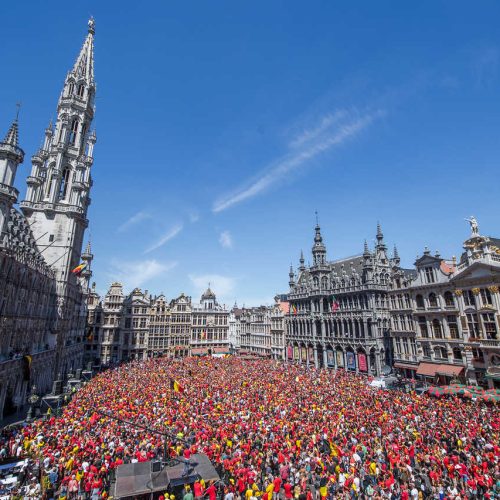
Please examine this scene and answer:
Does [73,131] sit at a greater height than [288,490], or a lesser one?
greater

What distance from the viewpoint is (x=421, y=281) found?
39562 millimetres

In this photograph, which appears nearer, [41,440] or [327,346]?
[41,440]

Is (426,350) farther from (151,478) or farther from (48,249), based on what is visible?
(48,249)

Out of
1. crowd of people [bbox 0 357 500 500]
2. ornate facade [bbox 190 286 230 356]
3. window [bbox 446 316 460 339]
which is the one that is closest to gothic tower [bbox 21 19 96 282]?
crowd of people [bbox 0 357 500 500]

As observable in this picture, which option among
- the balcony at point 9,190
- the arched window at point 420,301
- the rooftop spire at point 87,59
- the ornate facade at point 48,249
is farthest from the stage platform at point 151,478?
the rooftop spire at point 87,59

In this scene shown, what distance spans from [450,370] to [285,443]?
26432mm

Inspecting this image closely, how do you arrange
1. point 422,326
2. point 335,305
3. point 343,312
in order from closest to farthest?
point 422,326, point 343,312, point 335,305

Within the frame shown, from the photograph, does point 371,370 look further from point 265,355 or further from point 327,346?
point 265,355

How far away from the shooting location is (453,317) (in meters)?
35.2

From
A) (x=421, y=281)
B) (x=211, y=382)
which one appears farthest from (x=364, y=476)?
(x=421, y=281)

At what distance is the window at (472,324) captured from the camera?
32.4 meters

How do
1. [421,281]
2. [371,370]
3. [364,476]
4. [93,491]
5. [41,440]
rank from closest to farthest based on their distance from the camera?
[93,491] < [364,476] < [41,440] < [421,281] < [371,370]

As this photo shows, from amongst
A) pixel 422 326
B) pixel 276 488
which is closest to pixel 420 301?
pixel 422 326

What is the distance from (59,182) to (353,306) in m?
54.0
